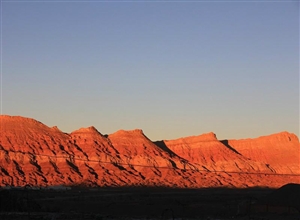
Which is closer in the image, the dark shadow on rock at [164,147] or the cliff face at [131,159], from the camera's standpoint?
the cliff face at [131,159]

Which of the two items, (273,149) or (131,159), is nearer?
(131,159)

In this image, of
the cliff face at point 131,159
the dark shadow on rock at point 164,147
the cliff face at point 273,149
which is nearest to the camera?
the cliff face at point 131,159

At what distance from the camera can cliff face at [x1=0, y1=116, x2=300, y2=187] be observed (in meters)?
122

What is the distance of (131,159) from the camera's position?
14212 centimetres

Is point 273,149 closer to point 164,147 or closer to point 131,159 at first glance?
point 164,147

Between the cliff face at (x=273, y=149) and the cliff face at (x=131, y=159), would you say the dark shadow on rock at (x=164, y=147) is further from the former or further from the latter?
the cliff face at (x=273, y=149)

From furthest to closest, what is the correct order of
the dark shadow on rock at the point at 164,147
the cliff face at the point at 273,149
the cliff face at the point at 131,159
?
1. the cliff face at the point at 273,149
2. the dark shadow on rock at the point at 164,147
3. the cliff face at the point at 131,159

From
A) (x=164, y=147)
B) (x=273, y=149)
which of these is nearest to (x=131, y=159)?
(x=164, y=147)

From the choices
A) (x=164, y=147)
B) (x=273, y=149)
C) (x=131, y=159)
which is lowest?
(x=273, y=149)

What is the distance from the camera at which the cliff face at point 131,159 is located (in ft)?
402

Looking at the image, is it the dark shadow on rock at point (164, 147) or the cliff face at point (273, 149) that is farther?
the cliff face at point (273, 149)

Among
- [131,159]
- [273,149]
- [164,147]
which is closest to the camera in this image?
[131,159]

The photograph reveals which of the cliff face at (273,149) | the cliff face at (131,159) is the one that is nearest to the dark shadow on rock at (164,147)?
the cliff face at (131,159)

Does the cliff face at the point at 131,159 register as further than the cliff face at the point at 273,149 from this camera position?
No
